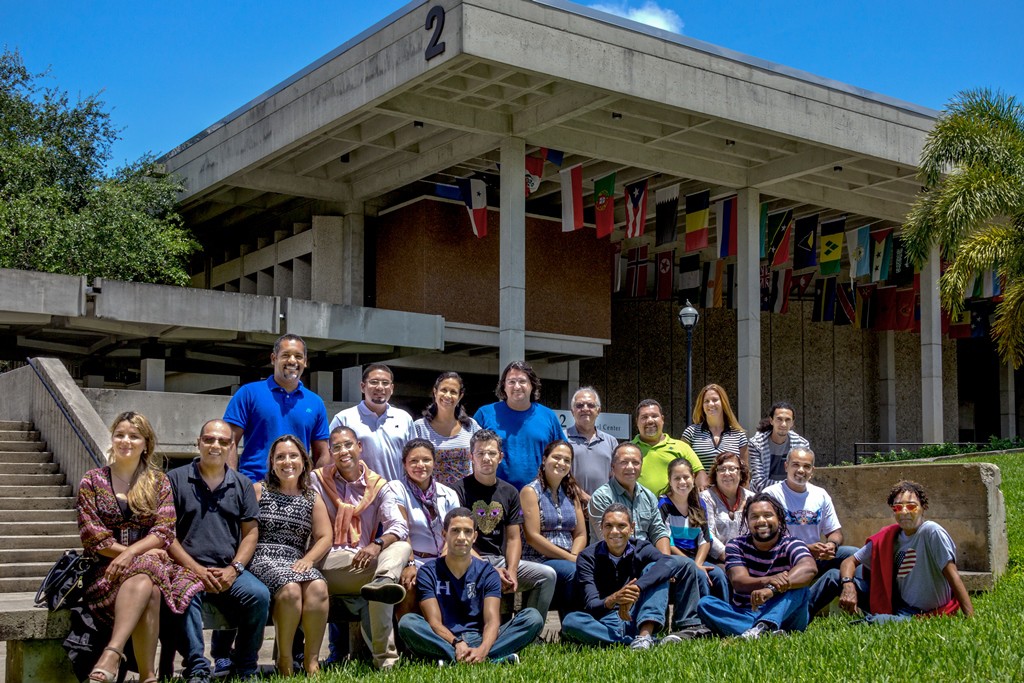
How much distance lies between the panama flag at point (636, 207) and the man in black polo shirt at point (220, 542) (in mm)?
22309

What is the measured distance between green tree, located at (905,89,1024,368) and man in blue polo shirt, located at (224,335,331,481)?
14830 mm

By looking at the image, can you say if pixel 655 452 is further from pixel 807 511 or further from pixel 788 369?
pixel 788 369

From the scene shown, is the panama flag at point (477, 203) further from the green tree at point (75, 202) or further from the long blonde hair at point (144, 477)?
the long blonde hair at point (144, 477)

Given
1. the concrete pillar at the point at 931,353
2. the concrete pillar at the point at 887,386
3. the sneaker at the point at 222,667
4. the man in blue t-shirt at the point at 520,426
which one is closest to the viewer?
the sneaker at the point at 222,667

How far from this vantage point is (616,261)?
36.9 meters

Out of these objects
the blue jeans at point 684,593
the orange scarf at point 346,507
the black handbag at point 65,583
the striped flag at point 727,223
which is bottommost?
the blue jeans at point 684,593

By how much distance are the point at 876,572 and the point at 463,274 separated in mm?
23851

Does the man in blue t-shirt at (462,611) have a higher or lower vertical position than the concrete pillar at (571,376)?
lower

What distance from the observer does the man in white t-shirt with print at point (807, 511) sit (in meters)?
8.77

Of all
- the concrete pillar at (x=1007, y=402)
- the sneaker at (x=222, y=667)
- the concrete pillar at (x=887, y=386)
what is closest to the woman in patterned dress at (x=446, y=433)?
the sneaker at (x=222, y=667)

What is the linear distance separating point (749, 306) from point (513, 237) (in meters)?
7.66

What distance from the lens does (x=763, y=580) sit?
820cm

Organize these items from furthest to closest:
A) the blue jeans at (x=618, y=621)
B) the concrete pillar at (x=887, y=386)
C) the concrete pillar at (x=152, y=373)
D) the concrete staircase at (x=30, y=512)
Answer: the concrete pillar at (x=887, y=386) → the concrete pillar at (x=152, y=373) → the concrete staircase at (x=30, y=512) → the blue jeans at (x=618, y=621)

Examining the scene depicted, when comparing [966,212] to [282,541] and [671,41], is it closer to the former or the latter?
[671,41]
